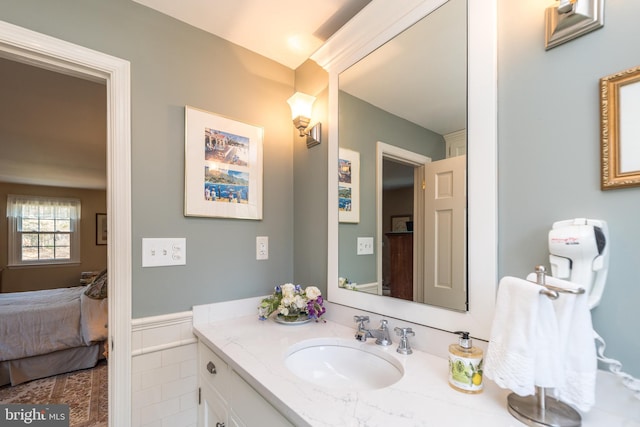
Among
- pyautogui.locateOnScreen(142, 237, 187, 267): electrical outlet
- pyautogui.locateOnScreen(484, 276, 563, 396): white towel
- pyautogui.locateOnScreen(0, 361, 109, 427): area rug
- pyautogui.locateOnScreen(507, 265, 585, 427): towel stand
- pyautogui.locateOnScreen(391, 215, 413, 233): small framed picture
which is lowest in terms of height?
pyautogui.locateOnScreen(0, 361, 109, 427): area rug

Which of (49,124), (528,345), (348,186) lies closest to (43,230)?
(49,124)

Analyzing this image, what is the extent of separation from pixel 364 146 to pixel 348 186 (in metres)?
0.21

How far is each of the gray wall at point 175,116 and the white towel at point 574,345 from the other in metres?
1.37

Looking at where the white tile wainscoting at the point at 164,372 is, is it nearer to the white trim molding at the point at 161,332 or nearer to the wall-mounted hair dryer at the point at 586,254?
the white trim molding at the point at 161,332

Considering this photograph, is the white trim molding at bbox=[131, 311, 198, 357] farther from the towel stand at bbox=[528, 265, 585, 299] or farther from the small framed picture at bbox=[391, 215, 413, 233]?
the towel stand at bbox=[528, 265, 585, 299]

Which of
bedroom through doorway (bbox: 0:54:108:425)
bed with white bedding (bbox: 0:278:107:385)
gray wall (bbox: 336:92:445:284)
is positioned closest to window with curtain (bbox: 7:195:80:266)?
bedroom through doorway (bbox: 0:54:108:425)

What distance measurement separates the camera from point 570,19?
2.47 ft

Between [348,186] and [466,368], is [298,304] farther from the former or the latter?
[466,368]

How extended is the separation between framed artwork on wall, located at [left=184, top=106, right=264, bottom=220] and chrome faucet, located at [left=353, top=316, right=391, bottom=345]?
0.81 metres

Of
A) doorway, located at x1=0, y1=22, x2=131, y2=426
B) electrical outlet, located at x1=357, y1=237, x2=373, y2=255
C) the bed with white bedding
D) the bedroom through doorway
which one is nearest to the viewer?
doorway, located at x1=0, y1=22, x2=131, y2=426

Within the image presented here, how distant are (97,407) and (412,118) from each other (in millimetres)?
3031

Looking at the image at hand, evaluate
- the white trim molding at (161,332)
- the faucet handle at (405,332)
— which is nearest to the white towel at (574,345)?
the faucet handle at (405,332)

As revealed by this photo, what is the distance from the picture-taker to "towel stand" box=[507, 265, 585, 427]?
631 mm

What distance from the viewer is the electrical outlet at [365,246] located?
4.49 ft
